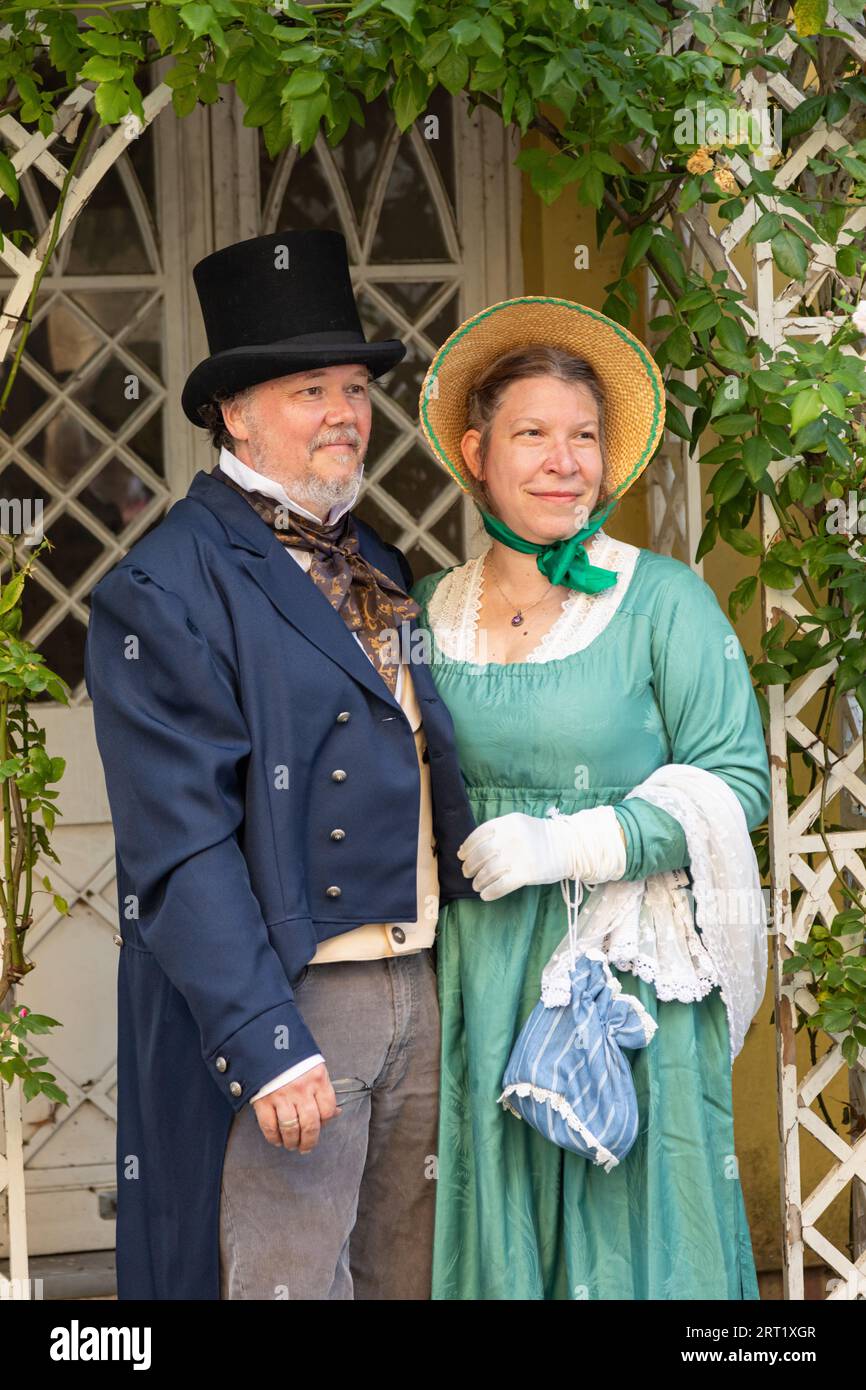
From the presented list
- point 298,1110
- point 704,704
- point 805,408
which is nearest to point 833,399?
point 805,408

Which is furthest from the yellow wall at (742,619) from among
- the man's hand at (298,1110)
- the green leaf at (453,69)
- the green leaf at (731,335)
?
the man's hand at (298,1110)

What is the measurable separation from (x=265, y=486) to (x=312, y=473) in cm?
8

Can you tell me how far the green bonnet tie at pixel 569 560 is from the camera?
262 cm

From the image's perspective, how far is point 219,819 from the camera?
7.61ft

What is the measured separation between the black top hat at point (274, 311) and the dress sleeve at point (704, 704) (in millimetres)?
635

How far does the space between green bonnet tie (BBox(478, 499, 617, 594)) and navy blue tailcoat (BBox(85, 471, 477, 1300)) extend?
29 centimetres

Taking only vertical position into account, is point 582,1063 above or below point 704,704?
below

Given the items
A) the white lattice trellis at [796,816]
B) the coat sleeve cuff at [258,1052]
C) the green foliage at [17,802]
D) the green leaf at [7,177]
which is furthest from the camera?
the white lattice trellis at [796,816]

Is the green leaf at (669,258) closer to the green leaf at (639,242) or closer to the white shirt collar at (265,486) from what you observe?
the green leaf at (639,242)

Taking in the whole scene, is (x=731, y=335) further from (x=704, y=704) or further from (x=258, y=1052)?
(x=258, y=1052)

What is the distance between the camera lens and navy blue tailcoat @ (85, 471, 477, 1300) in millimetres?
2293
